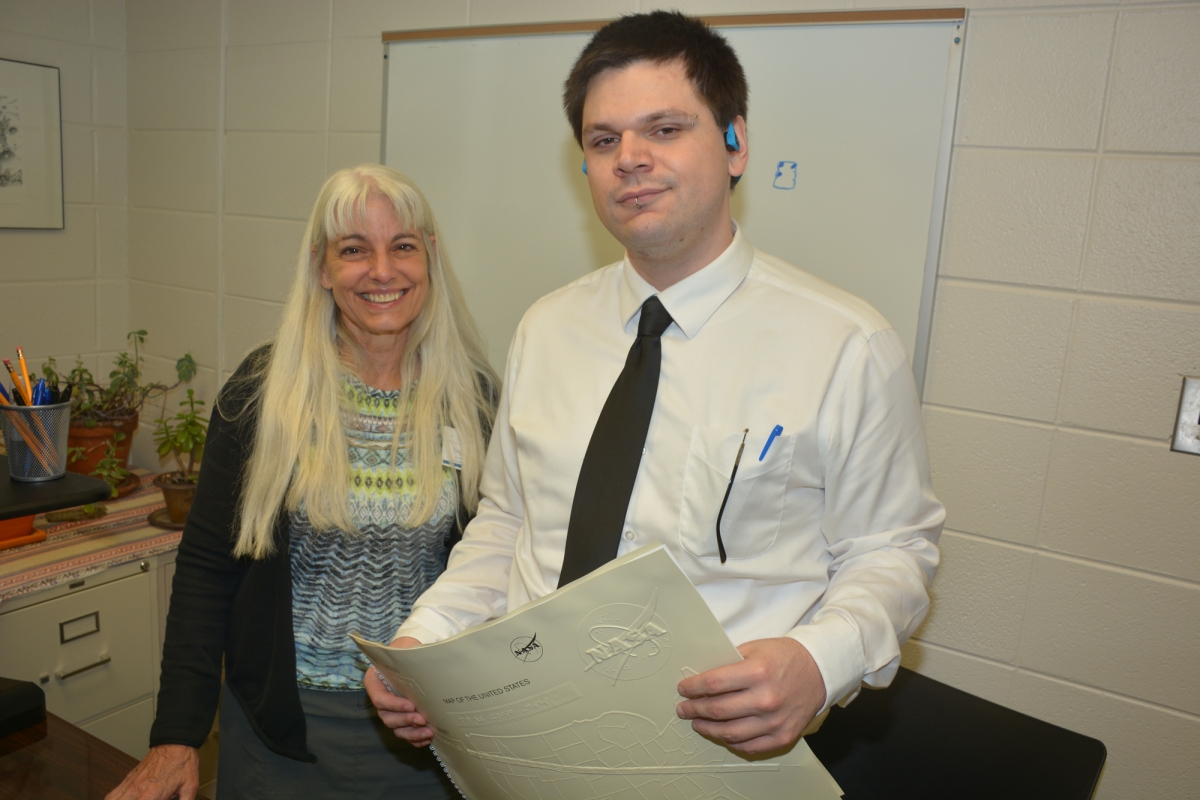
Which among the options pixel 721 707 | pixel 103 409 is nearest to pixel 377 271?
pixel 721 707

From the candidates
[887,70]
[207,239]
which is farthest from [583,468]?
[207,239]

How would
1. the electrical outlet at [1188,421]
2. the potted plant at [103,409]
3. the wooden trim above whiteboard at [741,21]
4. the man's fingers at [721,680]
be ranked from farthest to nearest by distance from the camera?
the potted plant at [103,409] < the wooden trim above whiteboard at [741,21] < the electrical outlet at [1188,421] < the man's fingers at [721,680]

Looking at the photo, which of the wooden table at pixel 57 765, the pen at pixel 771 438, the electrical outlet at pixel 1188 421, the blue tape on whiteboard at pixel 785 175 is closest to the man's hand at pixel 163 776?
the wooden table at pixel 57 765

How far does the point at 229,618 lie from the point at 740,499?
0.99 metres

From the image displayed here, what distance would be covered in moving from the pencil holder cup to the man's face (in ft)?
3.11

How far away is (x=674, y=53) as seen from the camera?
1141 millimetres

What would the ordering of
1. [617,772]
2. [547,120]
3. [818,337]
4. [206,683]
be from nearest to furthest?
[617,772], [818,337], [206,683], [547,120]

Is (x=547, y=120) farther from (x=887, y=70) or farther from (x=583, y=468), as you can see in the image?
(x=583, y=468)

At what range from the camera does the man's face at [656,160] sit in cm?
111

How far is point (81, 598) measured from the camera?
2256 mm

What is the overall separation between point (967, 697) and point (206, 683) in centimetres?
137

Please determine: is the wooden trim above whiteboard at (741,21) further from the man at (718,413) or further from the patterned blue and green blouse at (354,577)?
the patterned blue and green blouse at (354,577)

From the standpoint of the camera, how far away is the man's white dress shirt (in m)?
1.06

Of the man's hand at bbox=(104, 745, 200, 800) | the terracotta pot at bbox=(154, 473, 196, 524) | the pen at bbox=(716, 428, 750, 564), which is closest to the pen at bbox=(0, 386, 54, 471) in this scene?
the man's hand at bbox=(104, 745, 200, 800)
